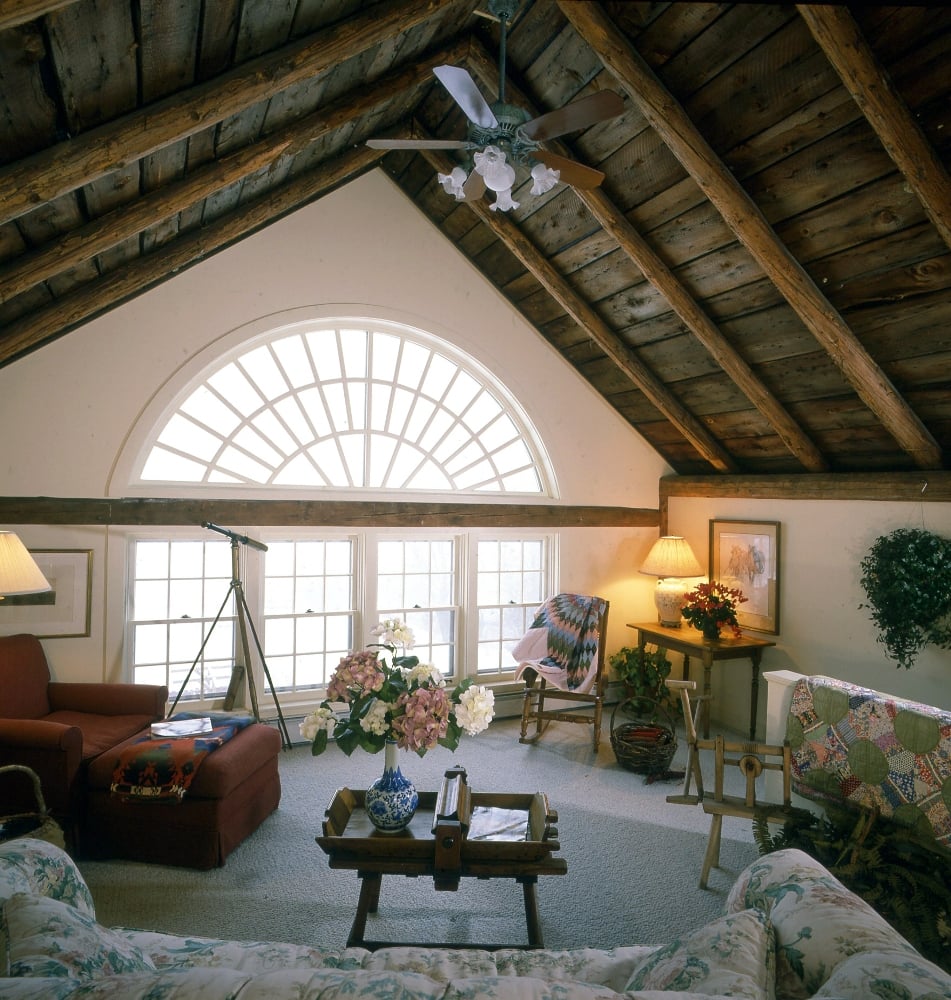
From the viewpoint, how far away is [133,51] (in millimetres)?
2551

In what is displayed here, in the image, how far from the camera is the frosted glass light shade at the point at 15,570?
11.0ft

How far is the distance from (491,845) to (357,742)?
0.66m

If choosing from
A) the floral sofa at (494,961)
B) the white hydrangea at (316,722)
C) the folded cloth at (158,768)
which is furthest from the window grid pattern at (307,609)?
the floral sofa at (494,961)

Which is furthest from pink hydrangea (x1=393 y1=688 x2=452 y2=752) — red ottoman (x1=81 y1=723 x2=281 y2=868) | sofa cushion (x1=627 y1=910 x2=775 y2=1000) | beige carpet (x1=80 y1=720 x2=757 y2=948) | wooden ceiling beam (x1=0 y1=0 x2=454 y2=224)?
wooden ceiling beam (x1=0 y1=0 x2=454 y2=224)

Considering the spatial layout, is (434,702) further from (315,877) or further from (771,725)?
(771,725)

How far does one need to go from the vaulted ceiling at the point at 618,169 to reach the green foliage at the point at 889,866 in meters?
2.39

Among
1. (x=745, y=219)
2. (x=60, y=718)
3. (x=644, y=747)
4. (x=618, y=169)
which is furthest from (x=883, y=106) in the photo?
(x=60, y=718)

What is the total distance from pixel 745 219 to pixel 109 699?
14.5 feet

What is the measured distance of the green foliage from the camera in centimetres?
244

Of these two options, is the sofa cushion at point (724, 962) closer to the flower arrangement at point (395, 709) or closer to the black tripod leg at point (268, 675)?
the flower arrangement at point (395, 709)

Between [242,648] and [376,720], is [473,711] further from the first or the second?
[242,648]

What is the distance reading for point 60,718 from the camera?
4.02m

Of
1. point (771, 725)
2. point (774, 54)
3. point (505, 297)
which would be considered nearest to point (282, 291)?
point (505, 297)

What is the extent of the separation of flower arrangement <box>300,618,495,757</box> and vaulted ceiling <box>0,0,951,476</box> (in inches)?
86.7
